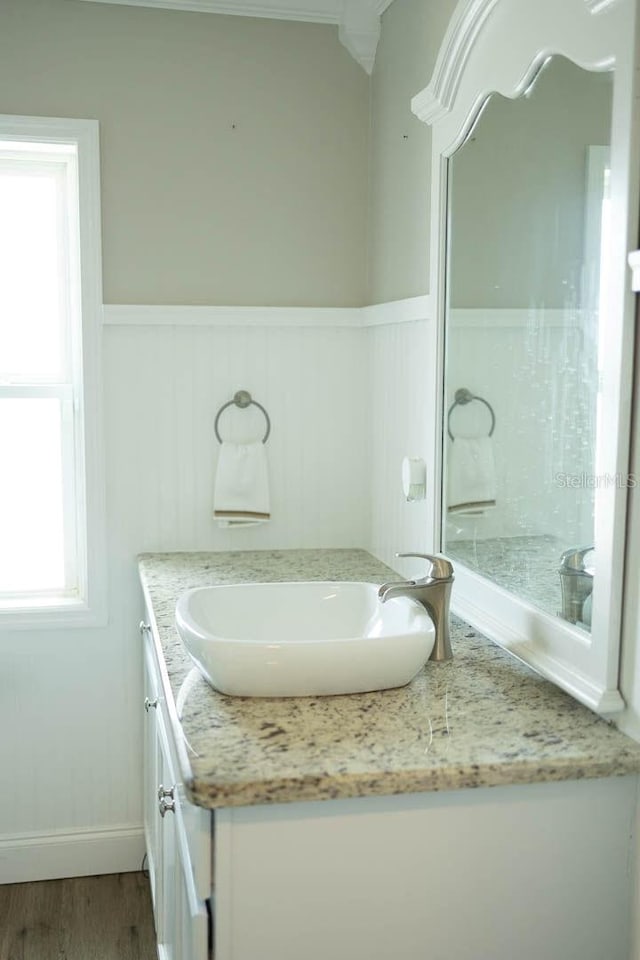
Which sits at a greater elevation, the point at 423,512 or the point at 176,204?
the point at 176,204

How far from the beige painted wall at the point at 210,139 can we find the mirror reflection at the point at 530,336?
89cm

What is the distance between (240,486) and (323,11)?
1.39m

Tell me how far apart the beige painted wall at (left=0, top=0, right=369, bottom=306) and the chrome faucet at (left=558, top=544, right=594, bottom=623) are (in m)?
1.60

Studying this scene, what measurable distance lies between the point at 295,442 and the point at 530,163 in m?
1.44

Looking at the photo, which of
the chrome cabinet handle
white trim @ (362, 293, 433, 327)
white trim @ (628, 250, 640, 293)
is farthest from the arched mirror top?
the chrome cabinet handle

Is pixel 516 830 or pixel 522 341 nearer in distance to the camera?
pixel 516 830

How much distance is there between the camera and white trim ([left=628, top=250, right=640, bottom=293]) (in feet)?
4.49

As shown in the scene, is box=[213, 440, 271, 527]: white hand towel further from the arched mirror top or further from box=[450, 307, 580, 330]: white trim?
the arched mirror top

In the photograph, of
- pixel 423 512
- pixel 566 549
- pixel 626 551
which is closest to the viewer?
pixel 626 551

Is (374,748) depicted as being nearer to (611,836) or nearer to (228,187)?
(611,836)

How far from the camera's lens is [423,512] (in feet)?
8.20

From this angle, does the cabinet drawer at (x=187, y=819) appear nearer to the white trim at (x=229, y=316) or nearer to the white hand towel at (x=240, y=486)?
the white hand towel at (x=240, y=486)

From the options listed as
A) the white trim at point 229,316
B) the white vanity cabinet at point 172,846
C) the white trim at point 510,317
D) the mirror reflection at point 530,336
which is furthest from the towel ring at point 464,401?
the white trim at point 229,316

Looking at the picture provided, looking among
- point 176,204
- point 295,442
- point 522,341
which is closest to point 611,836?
point 522,341
